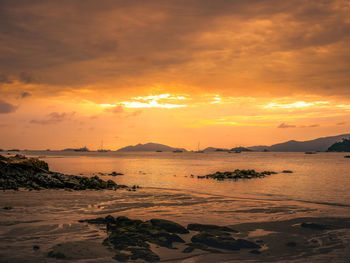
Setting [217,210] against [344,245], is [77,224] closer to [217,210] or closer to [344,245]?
[217,210]

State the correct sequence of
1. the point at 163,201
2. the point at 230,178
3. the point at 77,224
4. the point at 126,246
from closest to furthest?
1. the point at 126,246
2. the point at 77,224
3. the point at 163,201
4. the point at 230,178

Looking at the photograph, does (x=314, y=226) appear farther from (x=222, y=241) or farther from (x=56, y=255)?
(x=56, y=255)

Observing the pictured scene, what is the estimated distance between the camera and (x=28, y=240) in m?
12.0

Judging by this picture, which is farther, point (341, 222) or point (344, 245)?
point (341, 222)

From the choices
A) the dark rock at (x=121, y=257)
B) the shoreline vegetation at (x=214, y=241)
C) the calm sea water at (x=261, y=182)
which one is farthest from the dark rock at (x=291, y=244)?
the calm sea water at (x=261, y=182)

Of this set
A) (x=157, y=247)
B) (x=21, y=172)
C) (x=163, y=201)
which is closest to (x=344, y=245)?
(x=157, y=247)

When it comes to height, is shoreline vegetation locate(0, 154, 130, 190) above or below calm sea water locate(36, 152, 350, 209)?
above

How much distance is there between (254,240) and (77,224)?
8.80 meters

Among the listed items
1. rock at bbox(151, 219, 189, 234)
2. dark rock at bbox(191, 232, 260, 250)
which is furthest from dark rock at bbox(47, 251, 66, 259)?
dark rock at bbox(191, 232, 260, 250)

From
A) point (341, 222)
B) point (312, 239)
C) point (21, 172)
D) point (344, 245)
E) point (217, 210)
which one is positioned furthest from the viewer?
point (21, 172)

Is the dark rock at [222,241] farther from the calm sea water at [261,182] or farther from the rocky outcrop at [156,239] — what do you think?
the calm sea water at [261,182]

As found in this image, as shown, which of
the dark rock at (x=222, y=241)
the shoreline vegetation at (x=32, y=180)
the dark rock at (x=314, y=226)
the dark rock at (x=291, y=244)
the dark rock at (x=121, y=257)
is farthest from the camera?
the shoreline vegetation at (x=32, y=180)

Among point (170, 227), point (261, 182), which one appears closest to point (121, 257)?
point (170, 227)

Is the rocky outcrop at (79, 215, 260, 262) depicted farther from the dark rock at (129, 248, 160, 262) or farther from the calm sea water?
the calm sea water
